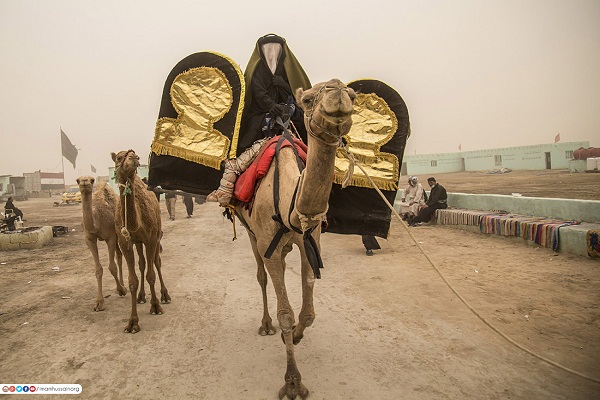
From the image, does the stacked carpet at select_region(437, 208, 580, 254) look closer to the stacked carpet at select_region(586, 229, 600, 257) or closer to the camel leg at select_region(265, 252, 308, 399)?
the stacked carpet at select_region(586, 229, 600, 257)

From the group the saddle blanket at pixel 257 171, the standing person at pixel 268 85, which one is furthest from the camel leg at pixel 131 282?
the saddle blanket at pixel 257 171

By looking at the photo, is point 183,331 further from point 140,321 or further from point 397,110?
point 397,110

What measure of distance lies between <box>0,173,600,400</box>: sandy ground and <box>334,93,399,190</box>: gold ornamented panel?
196 centimetres

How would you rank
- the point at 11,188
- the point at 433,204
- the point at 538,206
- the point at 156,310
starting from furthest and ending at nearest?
the point at 11,188 < the point at 433,204 < the point at 538,206 < the point at 156,310

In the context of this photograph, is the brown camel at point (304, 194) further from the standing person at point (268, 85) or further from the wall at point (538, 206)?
the wall at point (538, 206)

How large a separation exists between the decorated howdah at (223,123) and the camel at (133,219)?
0.40 metres

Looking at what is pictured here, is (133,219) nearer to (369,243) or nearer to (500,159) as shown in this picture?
(369,243)

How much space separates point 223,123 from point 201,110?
0.35m

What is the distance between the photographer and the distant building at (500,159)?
3872 centimetres

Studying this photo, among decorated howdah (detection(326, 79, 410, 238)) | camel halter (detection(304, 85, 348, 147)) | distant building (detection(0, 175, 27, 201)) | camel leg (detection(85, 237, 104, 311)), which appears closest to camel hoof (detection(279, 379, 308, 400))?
camel halter (detection(304, 85, 348, 147))

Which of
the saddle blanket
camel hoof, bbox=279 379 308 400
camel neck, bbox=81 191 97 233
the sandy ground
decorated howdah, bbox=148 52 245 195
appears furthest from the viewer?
camel neck, bbox=81 191 97 233

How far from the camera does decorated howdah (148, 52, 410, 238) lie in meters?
4.54

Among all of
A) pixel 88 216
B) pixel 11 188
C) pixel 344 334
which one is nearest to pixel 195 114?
pixel 88 216

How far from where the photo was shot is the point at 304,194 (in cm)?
269
